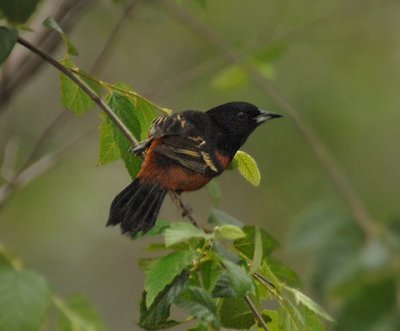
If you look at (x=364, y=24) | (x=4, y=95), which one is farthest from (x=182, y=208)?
(x=364, y=24)

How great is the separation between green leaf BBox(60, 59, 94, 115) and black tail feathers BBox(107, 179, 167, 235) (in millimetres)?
321

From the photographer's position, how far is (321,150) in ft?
10.8

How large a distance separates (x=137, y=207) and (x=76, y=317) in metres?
0.43

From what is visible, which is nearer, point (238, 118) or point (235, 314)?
point (235, 314)

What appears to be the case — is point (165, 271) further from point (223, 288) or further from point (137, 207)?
point (137, 207)

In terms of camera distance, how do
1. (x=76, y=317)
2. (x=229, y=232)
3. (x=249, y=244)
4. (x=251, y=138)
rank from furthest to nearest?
(x=251, y=138) < (x=76, y=317) < (x=249, y=244) < (x=229, y=232)

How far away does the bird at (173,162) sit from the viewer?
3024 mm

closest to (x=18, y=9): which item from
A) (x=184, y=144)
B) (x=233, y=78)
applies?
(x=184, y=144)

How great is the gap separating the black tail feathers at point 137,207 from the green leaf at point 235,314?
0.32 metres

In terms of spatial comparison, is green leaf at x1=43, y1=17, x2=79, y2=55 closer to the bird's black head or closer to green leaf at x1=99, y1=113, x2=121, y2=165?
green leaf at x1=99, y1=113, x2=121, y2=165

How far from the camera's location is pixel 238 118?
4.25 metres

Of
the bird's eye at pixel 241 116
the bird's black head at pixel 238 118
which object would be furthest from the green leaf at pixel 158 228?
the bird's eye at pixel 241 116

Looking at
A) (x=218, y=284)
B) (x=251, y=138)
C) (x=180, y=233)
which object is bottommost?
(x=218, y=284)

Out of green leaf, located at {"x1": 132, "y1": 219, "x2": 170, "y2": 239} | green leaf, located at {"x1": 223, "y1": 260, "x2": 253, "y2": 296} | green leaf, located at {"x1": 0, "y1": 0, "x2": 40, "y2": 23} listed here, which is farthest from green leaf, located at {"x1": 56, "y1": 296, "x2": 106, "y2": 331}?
green leaf, located at {"x1": 0, "y1": 0, "x2": 40, "y2": 23}
